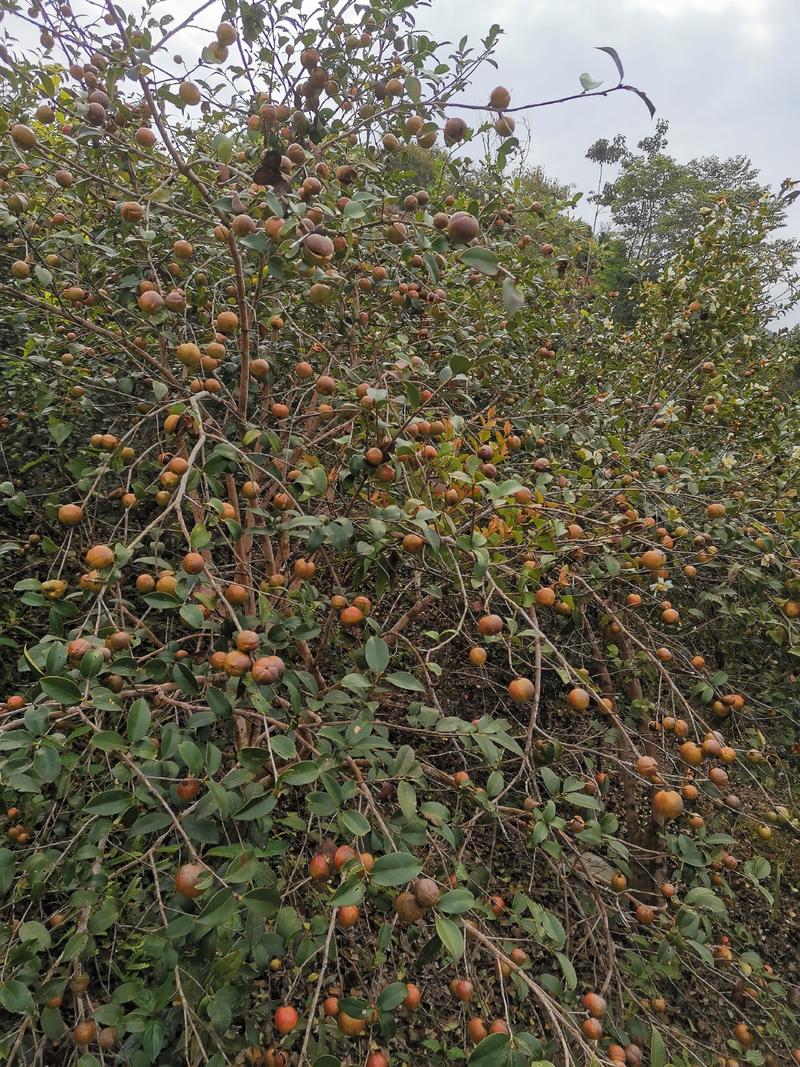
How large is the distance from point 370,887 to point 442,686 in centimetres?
109

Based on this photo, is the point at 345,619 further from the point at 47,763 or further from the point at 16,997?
the point at 16,997

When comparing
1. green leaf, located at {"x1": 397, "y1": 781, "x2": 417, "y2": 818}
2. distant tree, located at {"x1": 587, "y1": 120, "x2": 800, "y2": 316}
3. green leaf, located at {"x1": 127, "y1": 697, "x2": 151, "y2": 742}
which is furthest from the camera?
distant tree, located at {"x1": 587, "y1": 120, "x2": 800, "y2": 316}

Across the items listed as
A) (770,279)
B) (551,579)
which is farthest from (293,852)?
(770,279)

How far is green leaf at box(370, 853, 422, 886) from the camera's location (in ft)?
2.71

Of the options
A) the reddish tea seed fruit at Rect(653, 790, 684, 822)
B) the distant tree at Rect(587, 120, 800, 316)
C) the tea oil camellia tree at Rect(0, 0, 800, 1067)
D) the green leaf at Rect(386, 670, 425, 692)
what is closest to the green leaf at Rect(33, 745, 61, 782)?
the tea oil camellia tree at Rect(0, 0, 800, 1067)

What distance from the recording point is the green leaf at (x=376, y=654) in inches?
41.8

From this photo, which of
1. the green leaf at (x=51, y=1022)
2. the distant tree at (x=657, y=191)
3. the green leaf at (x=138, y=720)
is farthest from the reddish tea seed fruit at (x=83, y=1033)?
the distant tree at (x=657, y=191)

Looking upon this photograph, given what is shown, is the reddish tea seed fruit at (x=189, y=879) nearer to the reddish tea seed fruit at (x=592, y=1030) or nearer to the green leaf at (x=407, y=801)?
the green leaf at (x=407, y=801)

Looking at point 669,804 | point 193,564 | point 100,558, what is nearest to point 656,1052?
point 669,804

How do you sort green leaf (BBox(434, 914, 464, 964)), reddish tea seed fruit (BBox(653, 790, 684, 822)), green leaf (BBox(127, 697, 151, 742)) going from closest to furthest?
→ 1. green leaf (BBox(434, 914, 464, 964))
2. green leaf (BBox(127, 697, 151, 742))
3. reddish tea seed fruit (BBox(653, 790, 684, 822))

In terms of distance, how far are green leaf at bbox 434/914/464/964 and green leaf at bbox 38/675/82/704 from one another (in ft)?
1.97

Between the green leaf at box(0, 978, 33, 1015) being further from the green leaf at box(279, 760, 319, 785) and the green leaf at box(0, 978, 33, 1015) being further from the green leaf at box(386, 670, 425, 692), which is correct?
the green leaf at box(386, 670, 425, 692)

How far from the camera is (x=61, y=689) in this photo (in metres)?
0.83

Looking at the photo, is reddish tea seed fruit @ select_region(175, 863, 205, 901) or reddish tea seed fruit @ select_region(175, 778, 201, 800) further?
reddish tea seed fruit @ select_region(175, 778, 201, 800)
